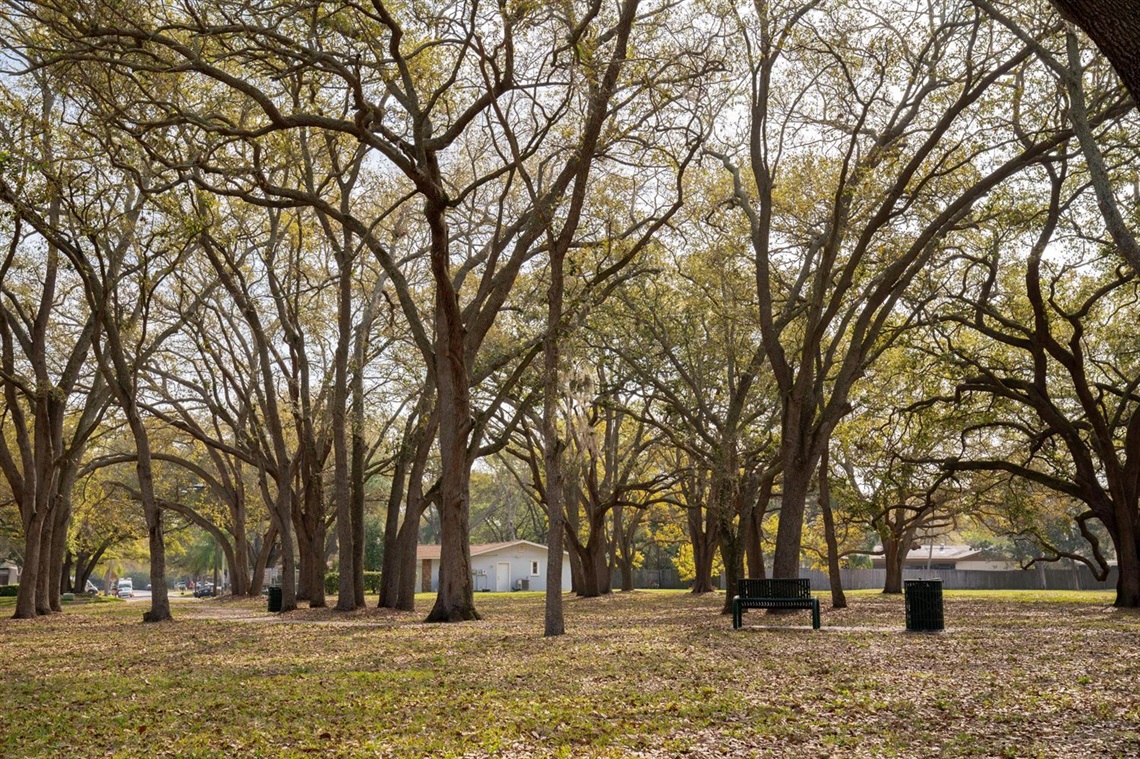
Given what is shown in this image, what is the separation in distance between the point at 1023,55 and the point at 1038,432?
39.6ft

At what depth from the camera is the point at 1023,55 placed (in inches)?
614

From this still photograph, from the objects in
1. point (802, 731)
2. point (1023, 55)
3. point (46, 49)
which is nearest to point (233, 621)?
point (46, 49)

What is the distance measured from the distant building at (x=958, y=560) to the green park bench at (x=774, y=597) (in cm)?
6042

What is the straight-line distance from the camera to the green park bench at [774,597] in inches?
646

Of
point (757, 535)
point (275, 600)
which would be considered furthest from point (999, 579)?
point (275, 600)

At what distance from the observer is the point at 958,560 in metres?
76.2

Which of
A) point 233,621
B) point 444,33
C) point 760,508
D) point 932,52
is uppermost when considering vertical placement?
point 932,52

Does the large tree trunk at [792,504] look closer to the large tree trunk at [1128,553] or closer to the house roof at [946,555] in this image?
the large tree trunk at [1128,553]

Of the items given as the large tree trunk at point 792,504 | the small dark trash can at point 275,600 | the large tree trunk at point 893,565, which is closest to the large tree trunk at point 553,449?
the large tree trunk at point 792,504

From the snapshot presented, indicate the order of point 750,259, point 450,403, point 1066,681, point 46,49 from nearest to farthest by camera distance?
point 1066,681, point 46,49, point 450,403, point 750,259

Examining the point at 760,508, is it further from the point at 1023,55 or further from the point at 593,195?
the point at 1023,55

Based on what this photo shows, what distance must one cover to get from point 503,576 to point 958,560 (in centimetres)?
3584

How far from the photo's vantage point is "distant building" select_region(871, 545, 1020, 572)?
75.2m

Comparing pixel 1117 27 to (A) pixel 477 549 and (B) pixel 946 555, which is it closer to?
(A) pixel 477 549
